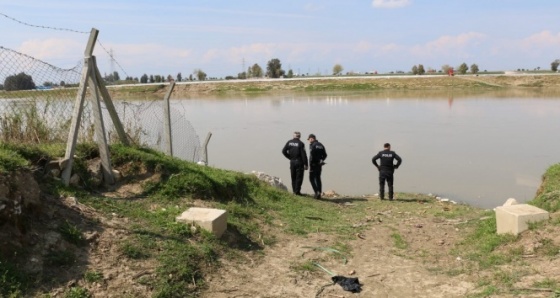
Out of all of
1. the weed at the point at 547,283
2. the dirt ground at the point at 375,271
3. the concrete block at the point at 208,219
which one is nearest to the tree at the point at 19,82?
the concrete block at the point at 208,219

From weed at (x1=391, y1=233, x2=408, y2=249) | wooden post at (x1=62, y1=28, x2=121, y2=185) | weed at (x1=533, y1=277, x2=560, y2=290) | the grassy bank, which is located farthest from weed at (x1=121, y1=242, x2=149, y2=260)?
weed at (x1=533, y1=277, x2=560, y2=290)

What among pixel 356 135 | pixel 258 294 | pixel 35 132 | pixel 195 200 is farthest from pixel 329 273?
pixel 356 135

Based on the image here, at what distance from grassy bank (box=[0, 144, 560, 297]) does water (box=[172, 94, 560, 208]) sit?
4571 millimetres

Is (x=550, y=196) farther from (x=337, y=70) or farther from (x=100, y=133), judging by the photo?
→ (x=337, y=70)

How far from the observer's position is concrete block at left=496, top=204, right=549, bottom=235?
6336 mm

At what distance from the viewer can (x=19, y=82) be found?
6.62 m

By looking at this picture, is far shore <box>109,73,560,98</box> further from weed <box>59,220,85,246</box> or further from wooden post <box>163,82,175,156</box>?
weed <box>59,220,85,246</box>

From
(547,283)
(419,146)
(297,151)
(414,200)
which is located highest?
(297,151)

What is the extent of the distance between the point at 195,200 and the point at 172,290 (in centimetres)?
266

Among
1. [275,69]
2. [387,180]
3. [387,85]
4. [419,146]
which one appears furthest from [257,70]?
[387,180]

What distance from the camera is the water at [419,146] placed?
46.1ft

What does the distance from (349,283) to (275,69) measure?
9269 centimetres

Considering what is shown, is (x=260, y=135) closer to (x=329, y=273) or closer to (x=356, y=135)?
(x=356, y=135)

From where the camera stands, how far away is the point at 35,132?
7.38m
